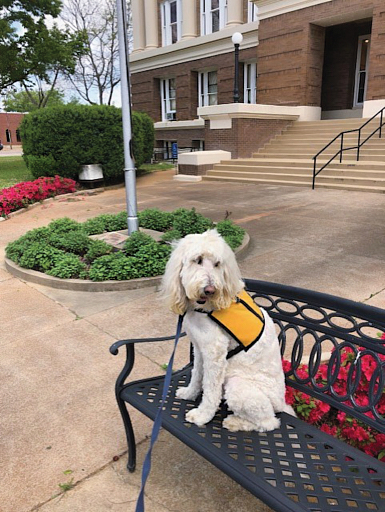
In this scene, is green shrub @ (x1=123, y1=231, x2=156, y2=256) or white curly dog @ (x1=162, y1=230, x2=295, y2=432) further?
green shrub @ (x1=123, y1=231, x2=156, y2=256)

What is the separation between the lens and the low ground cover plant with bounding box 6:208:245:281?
525 cm

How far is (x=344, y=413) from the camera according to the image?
239 centimetres

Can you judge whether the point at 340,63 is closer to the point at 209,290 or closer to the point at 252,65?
the point at 252,65

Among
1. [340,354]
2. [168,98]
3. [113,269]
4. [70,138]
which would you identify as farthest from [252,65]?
[340,354]

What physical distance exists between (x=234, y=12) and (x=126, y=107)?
20691mm

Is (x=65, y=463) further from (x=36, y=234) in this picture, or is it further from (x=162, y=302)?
(x=36, y=234)

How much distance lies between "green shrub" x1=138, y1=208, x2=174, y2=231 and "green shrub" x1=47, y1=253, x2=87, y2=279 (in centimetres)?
213

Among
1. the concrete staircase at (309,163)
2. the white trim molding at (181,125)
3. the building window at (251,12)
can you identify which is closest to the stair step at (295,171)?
the concrete staircase at (309,163)

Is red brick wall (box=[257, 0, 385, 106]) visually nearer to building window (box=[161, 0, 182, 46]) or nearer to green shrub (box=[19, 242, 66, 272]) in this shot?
building window (box=[161, 0, 182, 46])

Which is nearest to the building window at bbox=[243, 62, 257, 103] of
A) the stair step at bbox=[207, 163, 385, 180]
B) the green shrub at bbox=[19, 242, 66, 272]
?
the stair step at bbox=[207, 163, 385, 180]

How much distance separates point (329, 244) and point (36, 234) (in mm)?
4624

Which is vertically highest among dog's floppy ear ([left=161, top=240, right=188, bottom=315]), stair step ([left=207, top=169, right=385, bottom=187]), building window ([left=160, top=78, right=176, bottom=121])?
building window ([left=160, top=78, right=176, bottom=121])

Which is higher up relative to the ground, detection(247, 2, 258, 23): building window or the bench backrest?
detection(247, 2, 258, 23): building window

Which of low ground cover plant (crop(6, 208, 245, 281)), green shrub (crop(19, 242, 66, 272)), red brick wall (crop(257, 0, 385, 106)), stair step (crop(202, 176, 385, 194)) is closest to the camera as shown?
low ground cover plant (crop(6, 208, 245, 281))
